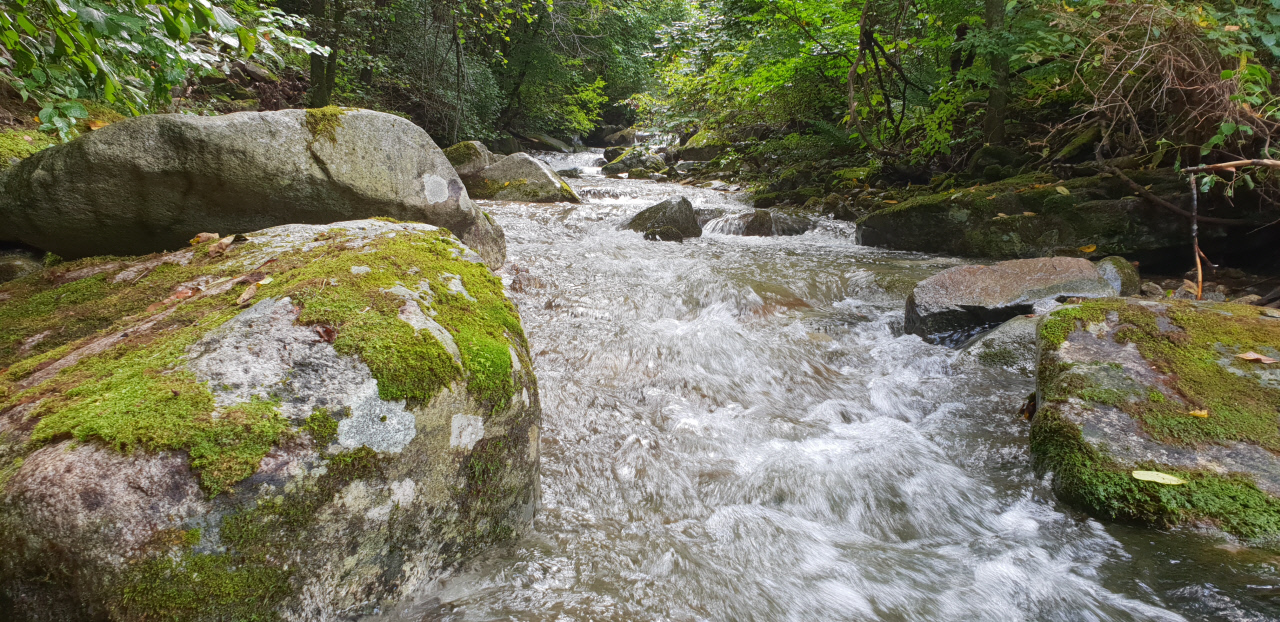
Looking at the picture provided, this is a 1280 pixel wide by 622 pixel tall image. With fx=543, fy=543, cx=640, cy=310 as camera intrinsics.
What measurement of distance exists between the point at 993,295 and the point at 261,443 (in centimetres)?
524

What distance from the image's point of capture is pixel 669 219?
28.3 ft

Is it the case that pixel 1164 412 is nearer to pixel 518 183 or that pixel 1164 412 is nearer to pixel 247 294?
pixel 247 294

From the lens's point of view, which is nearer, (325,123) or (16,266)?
(16,266)

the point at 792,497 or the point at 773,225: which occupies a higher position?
the point at 773,225

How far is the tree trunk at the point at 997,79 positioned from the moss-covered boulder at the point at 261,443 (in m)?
7.50

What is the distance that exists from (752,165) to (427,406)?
49.7ft

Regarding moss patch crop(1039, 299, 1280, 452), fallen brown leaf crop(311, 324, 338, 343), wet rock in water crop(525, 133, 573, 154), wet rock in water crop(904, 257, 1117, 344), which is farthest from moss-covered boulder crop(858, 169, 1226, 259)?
wet rock in water crop(525, 133, 573, 154)

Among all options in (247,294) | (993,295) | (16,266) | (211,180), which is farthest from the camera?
(993,295)

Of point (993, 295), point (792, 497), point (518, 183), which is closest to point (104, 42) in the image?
point (792, 497)

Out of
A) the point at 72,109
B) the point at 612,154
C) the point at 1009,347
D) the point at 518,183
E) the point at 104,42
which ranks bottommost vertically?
the point at 1009,347

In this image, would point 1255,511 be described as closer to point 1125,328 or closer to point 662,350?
point 1125,328

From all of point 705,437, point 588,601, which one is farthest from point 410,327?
point 705,437

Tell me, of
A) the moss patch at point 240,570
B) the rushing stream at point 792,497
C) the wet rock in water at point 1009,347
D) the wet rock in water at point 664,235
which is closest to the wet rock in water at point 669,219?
the wet rock in water at point 664,235

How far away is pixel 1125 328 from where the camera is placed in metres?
3.13
